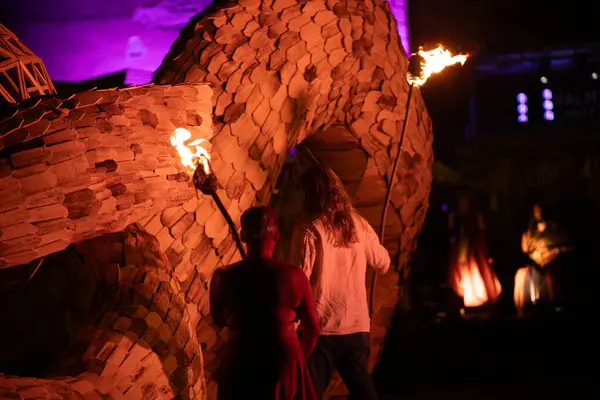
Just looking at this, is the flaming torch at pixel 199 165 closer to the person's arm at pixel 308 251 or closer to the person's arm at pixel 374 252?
the person's arm at pixel 308 251

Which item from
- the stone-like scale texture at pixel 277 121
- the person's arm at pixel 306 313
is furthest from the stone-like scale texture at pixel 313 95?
the person's arm at pixel 306 313

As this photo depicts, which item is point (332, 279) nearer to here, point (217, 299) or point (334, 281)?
point (334, 281)

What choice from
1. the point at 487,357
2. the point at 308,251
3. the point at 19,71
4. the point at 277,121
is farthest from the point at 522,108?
the point at 19,71

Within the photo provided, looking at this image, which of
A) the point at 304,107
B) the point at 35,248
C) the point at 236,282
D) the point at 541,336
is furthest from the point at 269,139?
the point at 541,336

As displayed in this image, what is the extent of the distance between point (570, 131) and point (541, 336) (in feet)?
16.4

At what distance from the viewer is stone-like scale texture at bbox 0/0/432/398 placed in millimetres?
3367

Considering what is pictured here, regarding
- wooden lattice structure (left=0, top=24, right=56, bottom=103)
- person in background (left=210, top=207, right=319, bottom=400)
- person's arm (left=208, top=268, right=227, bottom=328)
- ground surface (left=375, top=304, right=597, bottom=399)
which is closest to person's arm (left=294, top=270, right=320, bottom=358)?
person in background (left=210, top=207, right=319, bottom=400)

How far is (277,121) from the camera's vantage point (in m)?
3.83

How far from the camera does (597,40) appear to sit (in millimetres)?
10250

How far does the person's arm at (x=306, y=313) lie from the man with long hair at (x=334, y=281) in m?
0.42

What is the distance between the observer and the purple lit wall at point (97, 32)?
4.57 meters

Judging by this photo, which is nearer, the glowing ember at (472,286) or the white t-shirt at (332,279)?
the white t-shirt at (332,279)

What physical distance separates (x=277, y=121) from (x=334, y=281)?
85cm

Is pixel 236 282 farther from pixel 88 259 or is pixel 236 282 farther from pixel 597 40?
pixel 597 40
